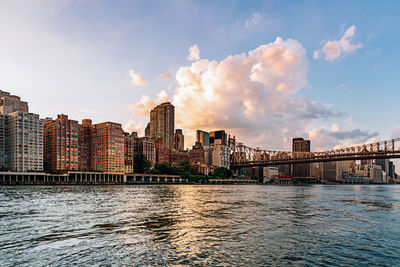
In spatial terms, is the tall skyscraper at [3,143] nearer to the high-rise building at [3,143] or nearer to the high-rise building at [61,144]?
the high-rise building at [3,143]

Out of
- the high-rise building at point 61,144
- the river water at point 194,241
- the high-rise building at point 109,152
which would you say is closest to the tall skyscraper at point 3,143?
the high-rise building at point 61,144

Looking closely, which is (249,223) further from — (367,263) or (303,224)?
(367,263)

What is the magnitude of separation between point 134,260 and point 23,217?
20451 millimetres

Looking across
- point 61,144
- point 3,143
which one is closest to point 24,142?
point 3,143

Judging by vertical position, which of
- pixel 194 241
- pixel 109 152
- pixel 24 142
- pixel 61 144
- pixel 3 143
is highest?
A: pixel 24 142

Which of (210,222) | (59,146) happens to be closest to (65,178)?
(59,146)

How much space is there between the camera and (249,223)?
27.9 m

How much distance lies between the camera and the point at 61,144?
7249 inches

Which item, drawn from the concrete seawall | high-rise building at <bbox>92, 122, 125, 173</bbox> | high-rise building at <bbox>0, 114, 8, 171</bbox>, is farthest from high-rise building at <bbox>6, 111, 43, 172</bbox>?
high-rise building at <bbox>92, 122, 125, 173</bbox>

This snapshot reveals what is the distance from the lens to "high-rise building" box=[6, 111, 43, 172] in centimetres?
15875

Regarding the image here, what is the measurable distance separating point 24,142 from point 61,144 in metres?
25.3

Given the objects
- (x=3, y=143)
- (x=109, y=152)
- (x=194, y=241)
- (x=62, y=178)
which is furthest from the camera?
(x=109, y=152)

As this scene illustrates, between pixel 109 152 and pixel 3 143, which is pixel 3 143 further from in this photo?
pixel 109 152

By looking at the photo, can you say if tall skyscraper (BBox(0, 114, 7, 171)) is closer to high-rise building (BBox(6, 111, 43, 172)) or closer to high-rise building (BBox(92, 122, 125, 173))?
high-rise building (BBox(6, 111, 43, 172))
